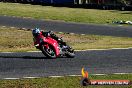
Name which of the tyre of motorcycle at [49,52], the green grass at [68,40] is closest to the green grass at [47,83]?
the tyre of motorcycle at [49,52]

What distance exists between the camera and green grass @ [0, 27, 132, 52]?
23453 millimetres

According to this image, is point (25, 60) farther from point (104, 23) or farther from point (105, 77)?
point (104, 23)

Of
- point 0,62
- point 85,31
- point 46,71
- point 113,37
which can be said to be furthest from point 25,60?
point 85,31

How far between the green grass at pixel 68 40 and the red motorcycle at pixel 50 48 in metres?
4.60

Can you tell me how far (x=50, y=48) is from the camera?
1798cm

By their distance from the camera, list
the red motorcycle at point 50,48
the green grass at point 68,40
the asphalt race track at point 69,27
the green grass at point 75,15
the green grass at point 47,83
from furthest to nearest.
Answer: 1. the green grass at point 75,15
2. the asphalt race track at point 69,27
3. the green grass at point 68,40
4. the red motorcycle at point 50,48
5. the green grass at point 47,83

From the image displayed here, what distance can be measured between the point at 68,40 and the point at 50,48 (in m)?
8.56

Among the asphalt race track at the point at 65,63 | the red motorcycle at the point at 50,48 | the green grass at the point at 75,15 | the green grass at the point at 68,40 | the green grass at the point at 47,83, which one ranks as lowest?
the green grass at the point at 75,15

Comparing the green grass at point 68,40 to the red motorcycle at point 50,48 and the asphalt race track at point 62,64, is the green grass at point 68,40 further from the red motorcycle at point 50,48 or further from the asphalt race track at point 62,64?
the red motorcycle at point 50,48

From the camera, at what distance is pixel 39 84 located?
13.3 meters

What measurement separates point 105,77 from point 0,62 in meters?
5.07

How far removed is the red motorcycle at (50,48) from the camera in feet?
58.4

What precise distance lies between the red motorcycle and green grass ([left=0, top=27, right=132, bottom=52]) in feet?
15.1

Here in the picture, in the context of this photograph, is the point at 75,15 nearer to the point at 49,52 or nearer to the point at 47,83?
the point at 49,52
